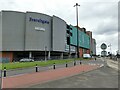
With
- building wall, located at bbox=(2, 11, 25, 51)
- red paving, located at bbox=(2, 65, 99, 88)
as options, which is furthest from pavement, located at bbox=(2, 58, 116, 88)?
building wall, located at bbox=(2, 11, 25, 51)

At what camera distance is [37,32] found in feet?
244

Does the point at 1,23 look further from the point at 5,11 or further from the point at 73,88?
the point at 73,88

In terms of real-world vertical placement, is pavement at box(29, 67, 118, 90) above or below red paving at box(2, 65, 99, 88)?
above

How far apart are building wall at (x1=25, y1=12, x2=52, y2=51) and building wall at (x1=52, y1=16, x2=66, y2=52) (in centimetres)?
225

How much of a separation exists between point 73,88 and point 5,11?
2520 inches

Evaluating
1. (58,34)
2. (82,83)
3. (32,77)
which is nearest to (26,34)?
(58,34)

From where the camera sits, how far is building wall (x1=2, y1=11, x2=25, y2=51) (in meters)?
69.5

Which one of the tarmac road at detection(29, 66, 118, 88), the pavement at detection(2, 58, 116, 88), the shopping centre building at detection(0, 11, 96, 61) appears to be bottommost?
the pavement at detection(2, 58, 116, 88)

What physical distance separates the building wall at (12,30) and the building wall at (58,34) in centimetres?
1396

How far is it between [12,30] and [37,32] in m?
9.13

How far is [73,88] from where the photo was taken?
993 centimetres

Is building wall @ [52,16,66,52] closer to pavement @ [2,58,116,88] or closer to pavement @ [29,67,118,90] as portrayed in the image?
pavement @ [2,58,116,88]

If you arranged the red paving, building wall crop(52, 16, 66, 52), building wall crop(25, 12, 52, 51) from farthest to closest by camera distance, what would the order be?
building wall crop(52, 16, 66, 52), building wall crop(25, 12, 52, 51), the red paving

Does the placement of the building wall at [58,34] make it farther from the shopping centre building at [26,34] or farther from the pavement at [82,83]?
the pavement at [82,83]
